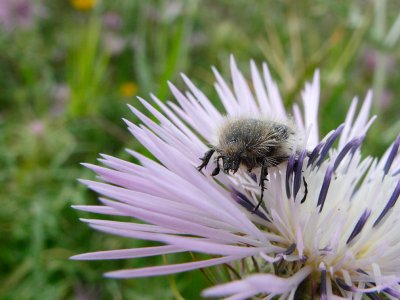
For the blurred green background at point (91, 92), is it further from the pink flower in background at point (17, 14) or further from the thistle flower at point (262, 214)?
the thistle flower at point (262, 214)

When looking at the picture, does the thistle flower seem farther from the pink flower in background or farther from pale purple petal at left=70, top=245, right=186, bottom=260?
the pink flower in background

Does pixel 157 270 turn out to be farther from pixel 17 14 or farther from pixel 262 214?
pixel 17 14

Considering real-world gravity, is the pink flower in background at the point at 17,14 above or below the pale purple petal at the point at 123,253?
above

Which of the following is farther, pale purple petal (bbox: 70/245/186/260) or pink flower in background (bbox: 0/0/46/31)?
pink flower in background (bbox: 0/0/46/31)

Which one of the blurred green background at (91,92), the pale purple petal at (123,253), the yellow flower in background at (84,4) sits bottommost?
the pale purple petal at (123,253)

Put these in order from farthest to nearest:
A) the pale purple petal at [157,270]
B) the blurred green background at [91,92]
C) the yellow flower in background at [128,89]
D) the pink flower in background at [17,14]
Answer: the pink flower in background at [17,14] → the yellow flower in background at [128,89] → the blurred green background at [91,92] → the pale purple petal at [157,270]

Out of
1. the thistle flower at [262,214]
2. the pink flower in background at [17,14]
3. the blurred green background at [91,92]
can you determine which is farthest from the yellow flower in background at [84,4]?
the thistle flower at [262,214]

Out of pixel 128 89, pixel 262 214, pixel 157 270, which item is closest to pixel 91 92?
pixel 128 89

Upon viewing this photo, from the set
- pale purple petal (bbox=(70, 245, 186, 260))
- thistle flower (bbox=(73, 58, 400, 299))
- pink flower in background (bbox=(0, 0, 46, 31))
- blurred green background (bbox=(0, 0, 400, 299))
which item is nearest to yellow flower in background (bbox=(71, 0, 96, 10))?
blurred green background (bbox=(0, 0, 400, 299))
